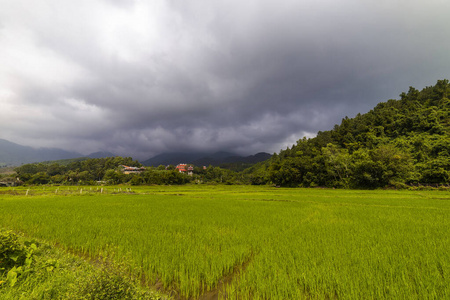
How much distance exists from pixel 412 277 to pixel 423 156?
147 ft

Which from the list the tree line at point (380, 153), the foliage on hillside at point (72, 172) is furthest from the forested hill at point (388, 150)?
the foliage on hillside at point (72, 172)

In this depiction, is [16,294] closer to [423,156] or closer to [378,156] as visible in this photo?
[378,156]

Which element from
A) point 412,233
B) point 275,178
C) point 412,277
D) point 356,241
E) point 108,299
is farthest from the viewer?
point 275,178

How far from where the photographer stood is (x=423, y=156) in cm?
3294

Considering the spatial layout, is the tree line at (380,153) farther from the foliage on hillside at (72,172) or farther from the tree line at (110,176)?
the foliage on hillside at (72,172)

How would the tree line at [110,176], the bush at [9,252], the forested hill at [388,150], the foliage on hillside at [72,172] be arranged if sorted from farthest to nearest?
the foliage on hillside at [72,172] < the tree line at [110,176] < the forested hill at [388,150] < the bush at [9,252]

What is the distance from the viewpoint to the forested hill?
30.8m

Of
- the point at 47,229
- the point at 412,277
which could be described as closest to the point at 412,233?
the point at 412,277

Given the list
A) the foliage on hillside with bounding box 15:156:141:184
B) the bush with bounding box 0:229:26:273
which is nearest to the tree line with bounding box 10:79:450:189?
the foliage on hillside with bounding box 15:156:141:184

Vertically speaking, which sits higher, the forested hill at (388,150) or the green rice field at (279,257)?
the forested hill at (388,150)

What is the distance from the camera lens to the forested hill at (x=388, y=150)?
30.8 metres

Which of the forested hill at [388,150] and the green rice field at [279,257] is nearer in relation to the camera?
the green rice field at [279,257]

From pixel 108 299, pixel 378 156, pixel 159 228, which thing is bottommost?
pixel 159 228

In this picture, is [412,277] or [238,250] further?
[238,250]
